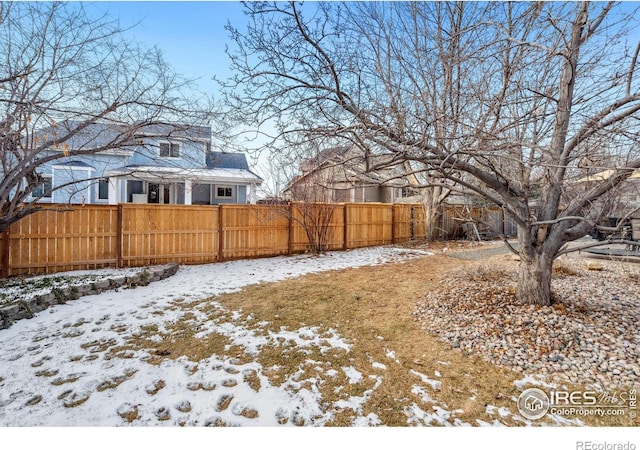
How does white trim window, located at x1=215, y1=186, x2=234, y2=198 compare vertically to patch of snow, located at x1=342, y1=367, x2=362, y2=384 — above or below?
above

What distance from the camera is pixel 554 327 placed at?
3.19 m

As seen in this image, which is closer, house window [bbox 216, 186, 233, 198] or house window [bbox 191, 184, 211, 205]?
house window [bbox 191, 184, 211, 205]

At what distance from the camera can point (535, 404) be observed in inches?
85.8

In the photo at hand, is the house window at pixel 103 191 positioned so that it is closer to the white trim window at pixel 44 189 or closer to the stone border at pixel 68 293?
the white trim window at pixel 44 189

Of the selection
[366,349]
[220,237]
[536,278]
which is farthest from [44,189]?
[536,278]

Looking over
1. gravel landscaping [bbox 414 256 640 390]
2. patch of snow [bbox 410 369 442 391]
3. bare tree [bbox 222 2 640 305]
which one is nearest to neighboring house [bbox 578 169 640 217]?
bare tree [bbox 222 2 640 305]

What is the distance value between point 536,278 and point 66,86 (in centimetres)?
780

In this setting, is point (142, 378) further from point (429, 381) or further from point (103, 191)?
point (103, 191)

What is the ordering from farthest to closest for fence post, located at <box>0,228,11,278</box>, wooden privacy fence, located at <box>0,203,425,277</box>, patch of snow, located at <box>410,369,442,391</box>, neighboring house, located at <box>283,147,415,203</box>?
wooden privacy fence, located at <box>0,203,425,277</box>
fence post, located at <box>0,228,11,278</box>
neighboring house, located at <box>283,147,415,203</box>
patch of snow, located at <box>410,369,442,391</box>

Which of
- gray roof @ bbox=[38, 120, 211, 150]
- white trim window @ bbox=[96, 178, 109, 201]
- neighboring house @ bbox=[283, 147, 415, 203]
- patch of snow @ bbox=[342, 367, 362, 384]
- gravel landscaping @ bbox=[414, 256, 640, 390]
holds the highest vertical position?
gray roof @ bbox=[38, 120, 211, 150]

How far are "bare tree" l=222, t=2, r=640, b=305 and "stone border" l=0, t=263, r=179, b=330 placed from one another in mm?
3930

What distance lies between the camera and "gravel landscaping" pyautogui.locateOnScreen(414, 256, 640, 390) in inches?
103

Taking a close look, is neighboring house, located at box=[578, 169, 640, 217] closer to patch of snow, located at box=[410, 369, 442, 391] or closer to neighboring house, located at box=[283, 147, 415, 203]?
neighboring house, located at box=[283, 147, 415, 203]
